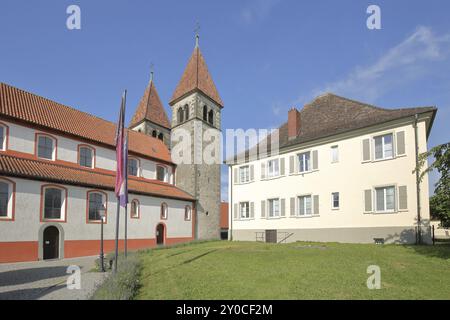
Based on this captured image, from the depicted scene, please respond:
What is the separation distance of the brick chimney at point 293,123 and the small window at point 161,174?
1557 cm

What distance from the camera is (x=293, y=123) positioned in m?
24.1

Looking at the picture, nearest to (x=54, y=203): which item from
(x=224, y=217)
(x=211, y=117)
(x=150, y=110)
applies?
(x=211, y=117)

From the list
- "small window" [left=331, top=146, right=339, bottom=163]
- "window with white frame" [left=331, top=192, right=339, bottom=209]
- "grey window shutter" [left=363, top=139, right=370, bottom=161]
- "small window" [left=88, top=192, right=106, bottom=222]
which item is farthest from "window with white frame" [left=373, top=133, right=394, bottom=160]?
"small window" [left=88, top=192, right=106, bottom=222]

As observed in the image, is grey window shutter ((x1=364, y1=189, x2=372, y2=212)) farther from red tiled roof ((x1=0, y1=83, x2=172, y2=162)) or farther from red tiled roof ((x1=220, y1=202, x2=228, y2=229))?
red tiled roof ((x1=220, y1=202, x2=228, y2=229))

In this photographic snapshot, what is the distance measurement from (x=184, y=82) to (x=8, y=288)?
32.1 metres

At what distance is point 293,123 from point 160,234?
16.1 m

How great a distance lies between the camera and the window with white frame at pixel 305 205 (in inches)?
845

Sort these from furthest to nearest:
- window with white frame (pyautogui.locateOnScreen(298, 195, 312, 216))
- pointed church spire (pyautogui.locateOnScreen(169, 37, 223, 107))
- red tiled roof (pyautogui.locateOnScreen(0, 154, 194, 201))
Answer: pointed church spire (pyautogui.locateOnScreen(169, 37, 223, 107)) → window with white frame (pyautogui.locateOnScreen(298, 195, 312, 216)) → red tiled roof (pyautogui.locateOnScreen(0, 154, 194, 201))

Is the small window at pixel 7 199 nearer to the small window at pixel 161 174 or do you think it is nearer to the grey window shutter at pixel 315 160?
the small window at pixel 161 174

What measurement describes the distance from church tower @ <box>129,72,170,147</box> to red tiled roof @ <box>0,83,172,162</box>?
883 centimetres

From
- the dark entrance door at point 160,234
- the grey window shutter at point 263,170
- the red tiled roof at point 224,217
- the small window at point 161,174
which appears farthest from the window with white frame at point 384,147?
the red tiled roof at point 224,217

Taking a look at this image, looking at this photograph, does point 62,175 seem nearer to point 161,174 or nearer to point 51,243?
point 51,243

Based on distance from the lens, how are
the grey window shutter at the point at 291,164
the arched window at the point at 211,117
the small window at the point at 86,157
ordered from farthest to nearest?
the arched window at the point at 211,117, the small window at the point at 86,157, the grey window shutter at the point at 291,164

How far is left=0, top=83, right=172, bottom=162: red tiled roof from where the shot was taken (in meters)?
20.6
